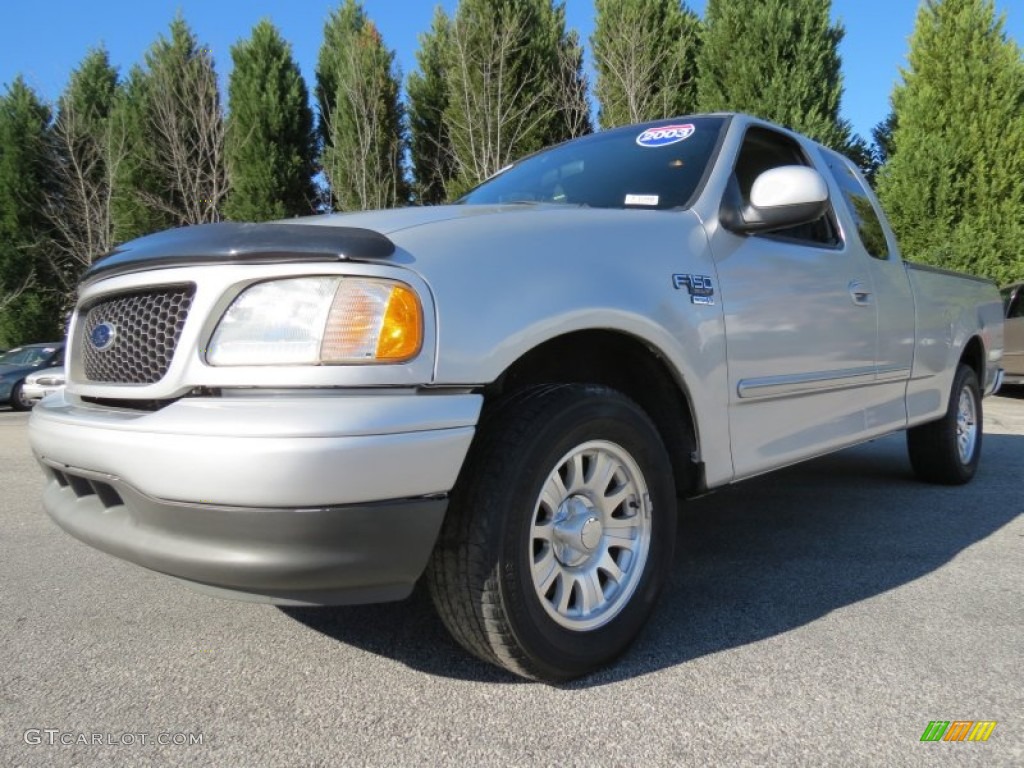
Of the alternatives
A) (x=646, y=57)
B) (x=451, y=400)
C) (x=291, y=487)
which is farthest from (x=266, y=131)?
(x=291, y=487)

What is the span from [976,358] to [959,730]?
392cm

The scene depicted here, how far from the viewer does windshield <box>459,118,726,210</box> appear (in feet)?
9.30

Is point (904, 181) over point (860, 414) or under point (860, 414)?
over

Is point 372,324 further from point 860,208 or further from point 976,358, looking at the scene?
point 976,358

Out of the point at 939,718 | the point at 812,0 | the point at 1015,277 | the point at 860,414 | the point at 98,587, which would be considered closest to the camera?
the point at 939,718

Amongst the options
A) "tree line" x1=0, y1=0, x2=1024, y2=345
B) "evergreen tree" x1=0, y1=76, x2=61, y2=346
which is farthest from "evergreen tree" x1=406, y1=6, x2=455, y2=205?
"evergreen tree" x1=0, y1=76, x2=61, y2=346

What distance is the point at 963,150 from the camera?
13.4 meters

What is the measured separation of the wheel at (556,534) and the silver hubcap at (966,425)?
3205 millimetres

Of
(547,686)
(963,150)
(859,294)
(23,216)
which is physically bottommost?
(547,686)

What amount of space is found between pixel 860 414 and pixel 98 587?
3.24 metres

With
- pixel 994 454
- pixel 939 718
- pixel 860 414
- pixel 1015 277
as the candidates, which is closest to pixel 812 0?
pixel 1015 277

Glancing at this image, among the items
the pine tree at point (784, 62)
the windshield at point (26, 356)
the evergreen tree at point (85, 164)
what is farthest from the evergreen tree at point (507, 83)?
Result: the evergreen tree at point (85, 164)

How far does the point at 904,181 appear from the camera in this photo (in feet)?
45.0

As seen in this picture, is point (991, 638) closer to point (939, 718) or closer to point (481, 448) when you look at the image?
point (939, 718)
